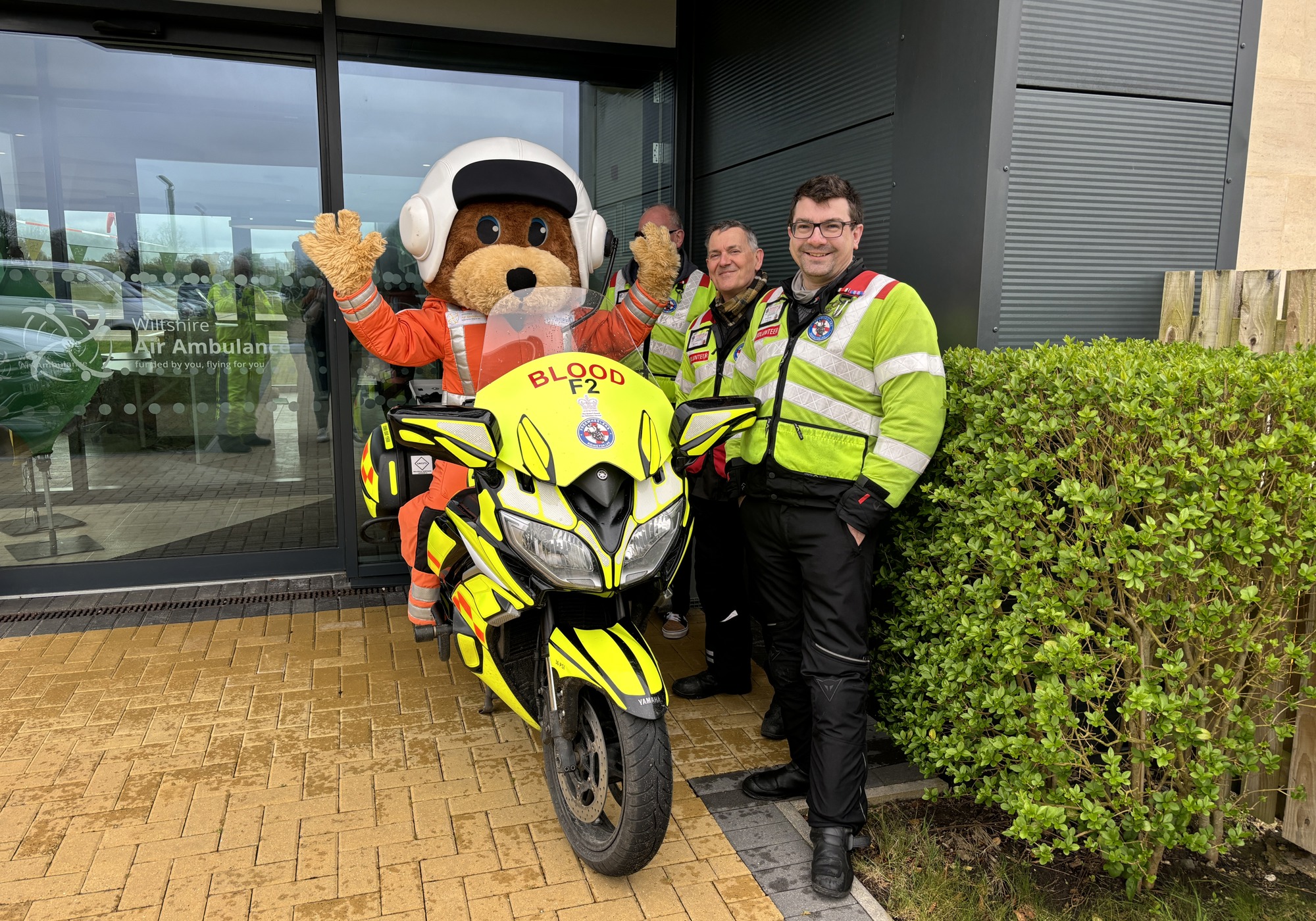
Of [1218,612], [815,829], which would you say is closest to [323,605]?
[815,829]

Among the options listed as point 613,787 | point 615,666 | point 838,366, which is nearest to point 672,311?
point 838,366

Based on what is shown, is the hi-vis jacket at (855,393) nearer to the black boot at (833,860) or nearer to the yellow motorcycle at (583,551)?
the yellow motorcycle at (583,551)

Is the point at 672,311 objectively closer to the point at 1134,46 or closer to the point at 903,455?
the point at 903,455

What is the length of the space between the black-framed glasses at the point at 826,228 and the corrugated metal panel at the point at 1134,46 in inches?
37.2

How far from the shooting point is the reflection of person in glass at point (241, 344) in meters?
5.22

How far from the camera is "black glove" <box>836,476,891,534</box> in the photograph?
266 cm

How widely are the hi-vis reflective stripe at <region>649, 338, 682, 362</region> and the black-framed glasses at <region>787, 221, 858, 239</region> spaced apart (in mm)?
1525

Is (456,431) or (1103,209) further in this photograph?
(1103,209)

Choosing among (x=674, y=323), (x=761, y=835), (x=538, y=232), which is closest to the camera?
(x=761, y=835)

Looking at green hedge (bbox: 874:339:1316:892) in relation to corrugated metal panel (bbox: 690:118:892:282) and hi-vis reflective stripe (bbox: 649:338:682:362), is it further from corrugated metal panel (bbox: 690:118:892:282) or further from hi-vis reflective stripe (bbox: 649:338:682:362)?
hi-vis reflective stripe (bbox: 649:338:682:362)

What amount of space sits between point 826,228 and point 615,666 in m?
1.51

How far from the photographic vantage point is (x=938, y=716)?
2.89m

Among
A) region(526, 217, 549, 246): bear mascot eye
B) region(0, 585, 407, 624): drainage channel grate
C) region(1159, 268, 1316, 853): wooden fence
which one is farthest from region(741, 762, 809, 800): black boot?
region(0, 585, 407, 624): drainage channel grate

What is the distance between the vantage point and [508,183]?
3.75 meters
